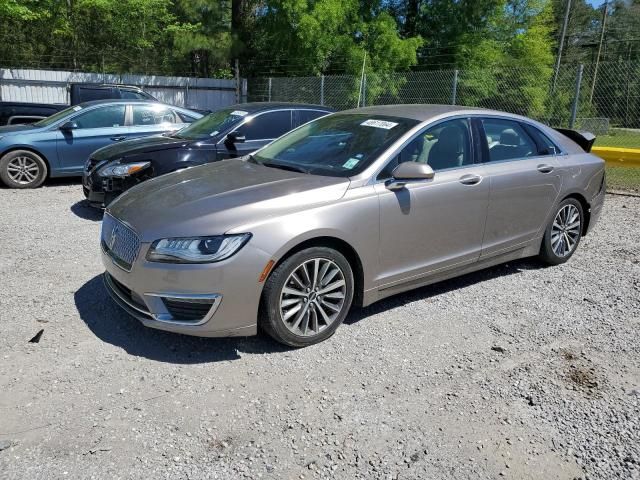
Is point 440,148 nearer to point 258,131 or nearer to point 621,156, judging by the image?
point 258,131

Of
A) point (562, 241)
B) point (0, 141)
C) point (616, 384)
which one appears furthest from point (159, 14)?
point (616, 384)

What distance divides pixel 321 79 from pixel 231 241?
45.1 ft

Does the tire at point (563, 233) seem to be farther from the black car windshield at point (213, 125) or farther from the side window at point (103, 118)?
the side window at point (103, 118)

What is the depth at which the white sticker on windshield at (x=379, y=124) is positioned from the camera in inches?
170

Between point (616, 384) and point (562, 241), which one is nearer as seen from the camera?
point (616, 384)

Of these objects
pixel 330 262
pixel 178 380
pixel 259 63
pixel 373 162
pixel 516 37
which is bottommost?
pixel 178 380

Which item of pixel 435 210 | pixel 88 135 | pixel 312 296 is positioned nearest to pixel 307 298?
pixel 312 296

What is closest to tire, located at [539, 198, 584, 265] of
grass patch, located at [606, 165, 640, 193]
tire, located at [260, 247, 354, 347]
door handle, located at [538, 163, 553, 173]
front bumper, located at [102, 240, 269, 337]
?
door handle, located at [538, 163, 553, 173]

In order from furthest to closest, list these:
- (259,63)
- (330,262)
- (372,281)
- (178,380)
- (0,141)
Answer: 1. (259,63)
2. (0,141)
3. (372,281)
4. (330,262)
5. (178,380)

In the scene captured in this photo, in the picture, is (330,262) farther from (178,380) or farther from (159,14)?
A: (159,14)

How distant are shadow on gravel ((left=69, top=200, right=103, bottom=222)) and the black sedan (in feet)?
0.94

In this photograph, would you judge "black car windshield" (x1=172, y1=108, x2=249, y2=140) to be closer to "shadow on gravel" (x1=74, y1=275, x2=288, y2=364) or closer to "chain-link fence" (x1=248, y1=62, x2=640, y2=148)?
"shadow on gravel" (x1=74, y1=275, x2=288, y2=364)

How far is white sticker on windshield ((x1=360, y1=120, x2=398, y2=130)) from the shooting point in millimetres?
4325

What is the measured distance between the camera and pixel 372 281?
3924 millimetres
